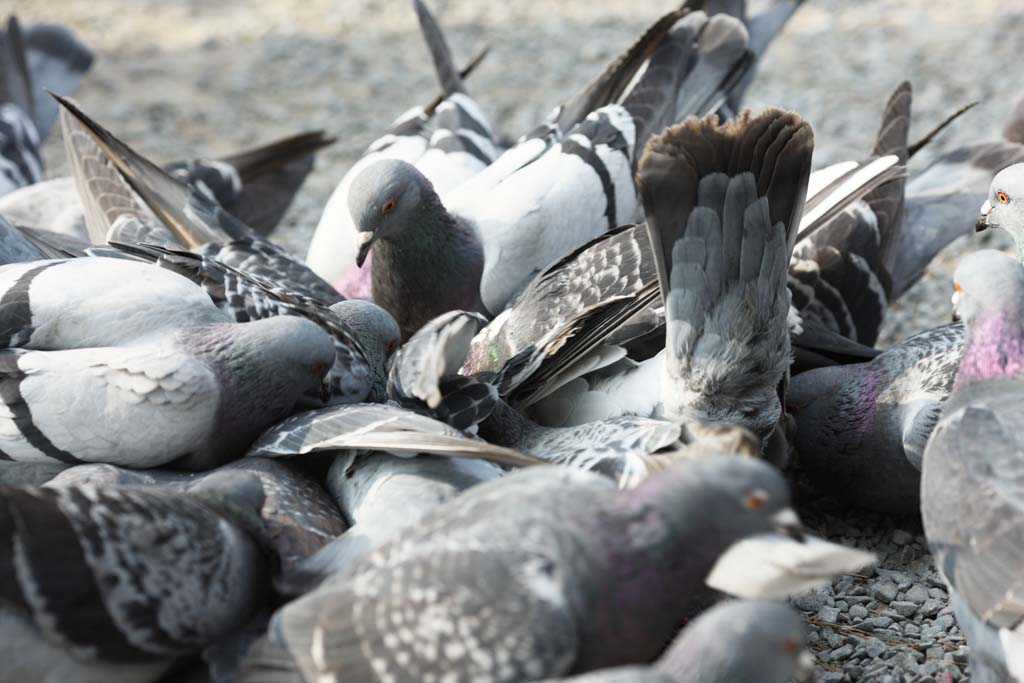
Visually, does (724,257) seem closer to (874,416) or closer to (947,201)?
(874,416)

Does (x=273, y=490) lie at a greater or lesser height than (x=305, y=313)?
lesser

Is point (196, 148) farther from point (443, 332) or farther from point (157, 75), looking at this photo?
point (443, 332)

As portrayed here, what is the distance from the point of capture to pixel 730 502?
6.98 feet

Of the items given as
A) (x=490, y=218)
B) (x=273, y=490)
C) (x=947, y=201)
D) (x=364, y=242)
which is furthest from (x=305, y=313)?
(x=947, y=201)

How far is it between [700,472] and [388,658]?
664mm

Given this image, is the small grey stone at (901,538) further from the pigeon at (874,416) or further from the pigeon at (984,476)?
the pigeon at (984,476)

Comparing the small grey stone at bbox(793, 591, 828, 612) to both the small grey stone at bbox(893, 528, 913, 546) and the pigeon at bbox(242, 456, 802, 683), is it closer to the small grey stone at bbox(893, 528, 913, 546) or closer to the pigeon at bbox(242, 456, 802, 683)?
the small grey stone at bbox(893, 528, 913, 546)

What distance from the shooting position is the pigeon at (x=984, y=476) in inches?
93.6

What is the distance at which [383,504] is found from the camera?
2795 mm

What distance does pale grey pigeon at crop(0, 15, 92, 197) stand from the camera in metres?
5.53

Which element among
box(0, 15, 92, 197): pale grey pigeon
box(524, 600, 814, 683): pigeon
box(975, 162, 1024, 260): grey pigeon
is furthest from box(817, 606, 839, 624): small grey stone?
box(0, 15, 92, 197): pale grey pigeon

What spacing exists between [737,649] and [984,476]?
32.0 inches

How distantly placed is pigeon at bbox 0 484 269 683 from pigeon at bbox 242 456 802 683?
0.81 ft

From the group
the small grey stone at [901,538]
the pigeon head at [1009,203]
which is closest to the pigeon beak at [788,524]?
the small grey stone at [901,538]
